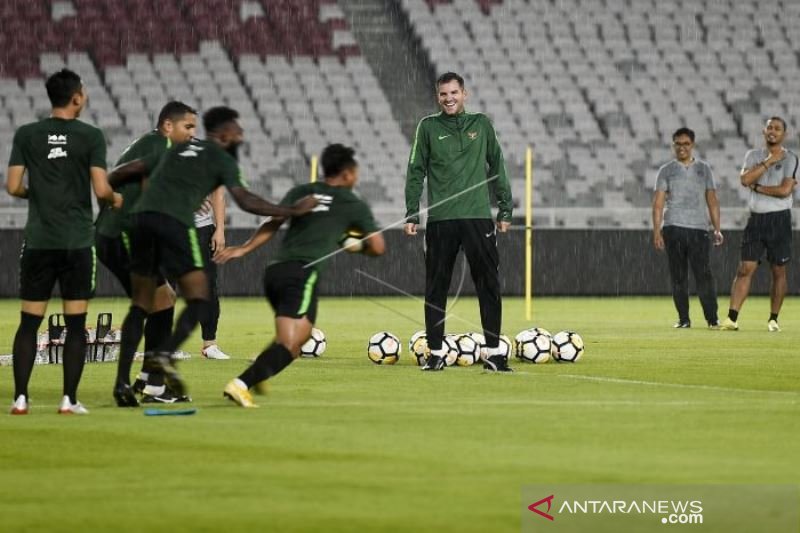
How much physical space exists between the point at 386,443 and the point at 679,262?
10908 millimetres

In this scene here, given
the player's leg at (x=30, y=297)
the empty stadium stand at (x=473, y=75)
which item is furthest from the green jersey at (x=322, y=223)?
the empty stadium stand at (x=473, y=75)

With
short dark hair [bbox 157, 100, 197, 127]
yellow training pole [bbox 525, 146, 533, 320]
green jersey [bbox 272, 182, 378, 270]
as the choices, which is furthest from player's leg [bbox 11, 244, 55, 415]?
yellow training pole [bbox 525, 146, 533, 320]

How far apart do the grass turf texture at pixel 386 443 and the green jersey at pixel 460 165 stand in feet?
3.90

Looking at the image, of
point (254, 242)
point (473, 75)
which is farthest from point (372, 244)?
point (473, 75)

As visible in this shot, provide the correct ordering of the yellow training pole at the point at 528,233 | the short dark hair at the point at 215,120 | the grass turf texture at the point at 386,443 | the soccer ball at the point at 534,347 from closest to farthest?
1. the grass turf texture at the point at 386,443
2. the short dark hair at the point at 215,120
3. the soccer ball at the point at 534,347
4. the yellow training pole at the point at 528,233

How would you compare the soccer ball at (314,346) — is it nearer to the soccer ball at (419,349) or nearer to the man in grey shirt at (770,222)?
the soccer ball at (419,349)

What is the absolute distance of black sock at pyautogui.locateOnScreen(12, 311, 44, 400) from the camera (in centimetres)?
909

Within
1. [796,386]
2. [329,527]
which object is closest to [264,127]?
[796,386]

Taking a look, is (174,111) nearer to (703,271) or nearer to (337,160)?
(337,160)

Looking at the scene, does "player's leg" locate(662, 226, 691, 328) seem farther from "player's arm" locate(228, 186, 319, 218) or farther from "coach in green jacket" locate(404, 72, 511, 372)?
"player's arm" locate(228, 186, 319, 218)

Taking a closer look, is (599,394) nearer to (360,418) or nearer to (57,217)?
(360,418)

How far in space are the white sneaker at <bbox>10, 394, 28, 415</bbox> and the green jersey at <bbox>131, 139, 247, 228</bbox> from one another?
125 cm

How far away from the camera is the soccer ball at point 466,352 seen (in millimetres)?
12617

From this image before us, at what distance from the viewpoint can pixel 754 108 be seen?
3256 cm
